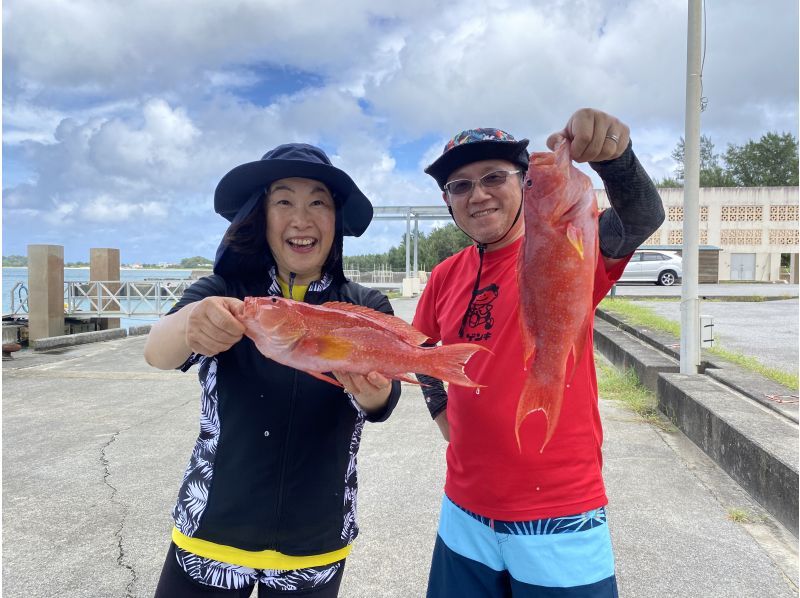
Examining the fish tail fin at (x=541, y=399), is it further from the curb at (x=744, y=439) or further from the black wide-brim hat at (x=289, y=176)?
the curb at (x=744, y=439)

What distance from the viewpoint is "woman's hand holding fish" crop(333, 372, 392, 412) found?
1.61 metres

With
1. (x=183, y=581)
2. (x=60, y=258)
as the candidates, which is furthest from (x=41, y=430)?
(x=60, y=258)

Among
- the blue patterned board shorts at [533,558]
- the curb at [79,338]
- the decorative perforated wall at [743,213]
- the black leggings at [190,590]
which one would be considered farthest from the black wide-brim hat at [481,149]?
the decorative perforated wall at [743,213]

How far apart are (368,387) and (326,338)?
0.21 metres

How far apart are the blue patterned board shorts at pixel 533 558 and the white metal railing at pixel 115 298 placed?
16998 mm

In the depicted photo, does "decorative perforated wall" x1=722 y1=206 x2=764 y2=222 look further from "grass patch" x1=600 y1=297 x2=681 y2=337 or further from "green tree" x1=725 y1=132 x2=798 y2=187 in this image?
"grass patch" x1=600 y1=297 x2=681 y2=337

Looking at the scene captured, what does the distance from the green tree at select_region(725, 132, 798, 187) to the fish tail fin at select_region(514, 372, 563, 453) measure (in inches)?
2528

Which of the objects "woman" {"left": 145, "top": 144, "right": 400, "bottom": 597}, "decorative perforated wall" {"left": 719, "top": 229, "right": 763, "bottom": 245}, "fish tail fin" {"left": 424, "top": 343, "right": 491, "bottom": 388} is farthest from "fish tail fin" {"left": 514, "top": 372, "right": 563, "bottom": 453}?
"decorative perforated wall" {"left": 719, "top": 229, "right": 763, "bottom": 245}

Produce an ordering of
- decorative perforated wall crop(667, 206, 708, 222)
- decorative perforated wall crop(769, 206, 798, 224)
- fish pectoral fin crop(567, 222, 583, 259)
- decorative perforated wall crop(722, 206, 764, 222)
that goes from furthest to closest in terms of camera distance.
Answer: decorative perforated wall crop(667, 206, 708, 222) < decorative perforated wall crop(722, 206, 764, 222) < decorative perforated wall crop(769, 206, 798, 224) < fish pectoral fin crop(567, 222, 583, 259)

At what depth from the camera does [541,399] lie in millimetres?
1359

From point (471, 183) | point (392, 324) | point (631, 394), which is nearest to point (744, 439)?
point (631, 394)

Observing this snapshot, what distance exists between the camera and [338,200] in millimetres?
2066

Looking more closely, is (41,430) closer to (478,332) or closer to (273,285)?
(273,285)

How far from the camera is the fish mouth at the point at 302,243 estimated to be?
6.23 feet
